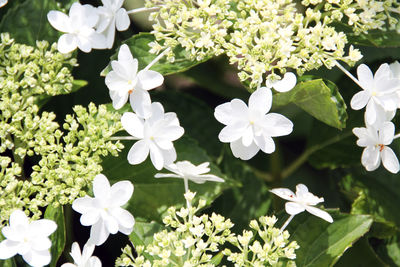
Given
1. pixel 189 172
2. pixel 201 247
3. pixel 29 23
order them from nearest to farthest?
pixel 201 247 < pixel 189 172 < pixel 29 23

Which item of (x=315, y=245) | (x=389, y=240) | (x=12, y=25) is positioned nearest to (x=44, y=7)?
(x=12, y=25)

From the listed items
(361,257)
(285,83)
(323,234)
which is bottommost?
(361,257)

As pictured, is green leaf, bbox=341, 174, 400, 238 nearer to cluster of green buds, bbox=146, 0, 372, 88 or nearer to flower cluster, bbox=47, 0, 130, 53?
cluster of green buds, bbox=146, 0, 372, 88

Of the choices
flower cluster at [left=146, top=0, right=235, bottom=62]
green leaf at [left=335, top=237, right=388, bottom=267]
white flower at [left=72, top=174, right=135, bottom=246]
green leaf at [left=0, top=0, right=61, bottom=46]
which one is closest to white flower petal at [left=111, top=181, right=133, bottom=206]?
white flower at [left=72, top=174, right=135, bottom=246]

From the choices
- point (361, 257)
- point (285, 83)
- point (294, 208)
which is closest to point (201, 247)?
point (294, 208)

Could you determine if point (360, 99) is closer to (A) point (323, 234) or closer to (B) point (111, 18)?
(A) point (323, 234)

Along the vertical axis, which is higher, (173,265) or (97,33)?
(97,33)

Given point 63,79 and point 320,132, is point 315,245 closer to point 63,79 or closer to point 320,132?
point 320,132
